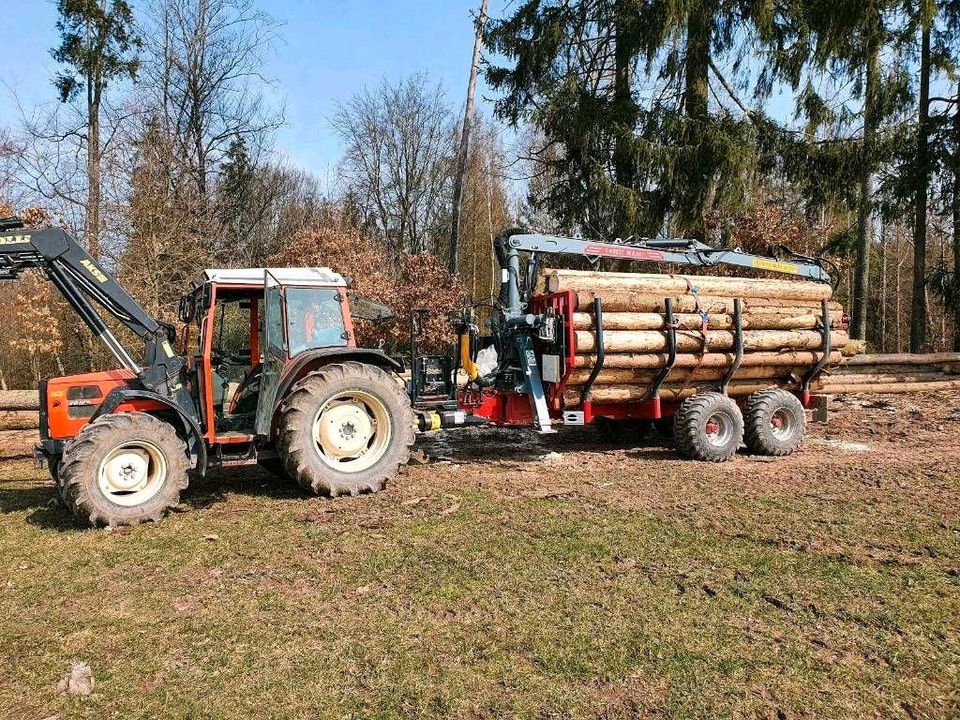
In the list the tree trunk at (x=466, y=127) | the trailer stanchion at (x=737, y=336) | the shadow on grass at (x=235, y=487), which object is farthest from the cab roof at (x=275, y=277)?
the tree trunk at (x=466, y=127)

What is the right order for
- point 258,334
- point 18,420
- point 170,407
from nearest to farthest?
point 170,407 → point 258,334 → point 18,420

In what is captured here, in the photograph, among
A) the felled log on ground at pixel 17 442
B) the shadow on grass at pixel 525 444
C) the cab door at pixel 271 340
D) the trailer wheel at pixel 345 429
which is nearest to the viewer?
the trailer wheel at pixel 345 429

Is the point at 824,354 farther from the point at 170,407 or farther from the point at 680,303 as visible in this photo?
the point at 170,407

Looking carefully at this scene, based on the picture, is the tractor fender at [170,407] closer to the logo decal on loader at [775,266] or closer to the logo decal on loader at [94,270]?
the logo decal on loader at [94,270]

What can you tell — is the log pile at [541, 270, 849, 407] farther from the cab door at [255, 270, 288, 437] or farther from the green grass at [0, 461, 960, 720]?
the cab door at [255, 270, 288, 437]

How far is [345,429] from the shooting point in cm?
715

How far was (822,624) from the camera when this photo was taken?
4.00 meters

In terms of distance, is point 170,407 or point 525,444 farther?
point 525,444

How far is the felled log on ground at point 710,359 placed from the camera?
8547 mm

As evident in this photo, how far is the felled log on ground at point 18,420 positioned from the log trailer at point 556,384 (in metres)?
6.77

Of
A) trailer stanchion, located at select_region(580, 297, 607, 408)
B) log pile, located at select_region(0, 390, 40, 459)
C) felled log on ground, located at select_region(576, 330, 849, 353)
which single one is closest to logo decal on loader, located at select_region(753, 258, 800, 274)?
felled log on ground, located at select_region(576, 330, 849, 353)

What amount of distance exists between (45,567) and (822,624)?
5.37 m

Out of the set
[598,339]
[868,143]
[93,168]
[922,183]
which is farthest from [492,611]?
[922,183]

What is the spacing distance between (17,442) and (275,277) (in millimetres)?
6379
